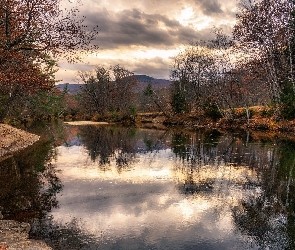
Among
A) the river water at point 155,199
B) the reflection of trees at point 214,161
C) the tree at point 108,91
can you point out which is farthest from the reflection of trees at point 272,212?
the tree at point 108,91

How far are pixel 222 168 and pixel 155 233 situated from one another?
34.9 ft

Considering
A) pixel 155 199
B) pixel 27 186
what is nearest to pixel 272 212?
pixel 155 199

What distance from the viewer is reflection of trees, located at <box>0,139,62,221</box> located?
480 inches

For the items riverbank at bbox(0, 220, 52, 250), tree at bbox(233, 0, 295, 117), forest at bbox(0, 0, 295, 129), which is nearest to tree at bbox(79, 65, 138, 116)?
forest at bbox(0, 0, 295, 129)

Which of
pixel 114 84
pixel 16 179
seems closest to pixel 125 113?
pixel 114 84

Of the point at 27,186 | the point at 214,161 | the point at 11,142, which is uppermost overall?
the point at 11,142

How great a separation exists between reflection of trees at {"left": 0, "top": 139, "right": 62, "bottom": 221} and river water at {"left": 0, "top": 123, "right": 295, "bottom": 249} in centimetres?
4

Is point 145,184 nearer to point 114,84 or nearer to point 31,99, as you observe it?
point 31,99

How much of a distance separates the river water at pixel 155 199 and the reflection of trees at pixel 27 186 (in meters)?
0.04

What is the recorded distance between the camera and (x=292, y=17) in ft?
118

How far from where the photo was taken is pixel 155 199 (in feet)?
44.2

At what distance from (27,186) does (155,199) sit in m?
6.99

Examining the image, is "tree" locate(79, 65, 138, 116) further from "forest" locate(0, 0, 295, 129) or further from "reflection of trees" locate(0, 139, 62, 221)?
"reflection of trees" locate(0, 139, 62, 221)

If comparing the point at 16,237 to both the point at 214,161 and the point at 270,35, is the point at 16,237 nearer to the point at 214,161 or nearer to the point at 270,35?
the point at 214,161
